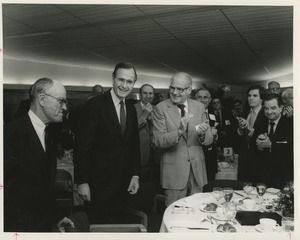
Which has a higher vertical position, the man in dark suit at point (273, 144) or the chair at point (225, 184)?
the man in dark suit at point (273, 144)

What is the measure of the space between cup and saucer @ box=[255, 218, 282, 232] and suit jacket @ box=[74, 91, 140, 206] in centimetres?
87

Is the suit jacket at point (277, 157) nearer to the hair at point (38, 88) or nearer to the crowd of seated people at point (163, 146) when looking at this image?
the crowd of seated people at point (163, 146)

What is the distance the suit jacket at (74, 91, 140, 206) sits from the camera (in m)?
1.79

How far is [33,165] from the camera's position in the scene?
1.48 meters

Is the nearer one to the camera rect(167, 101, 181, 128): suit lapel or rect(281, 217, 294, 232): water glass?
rect(281, 217, 294, 232): water glass

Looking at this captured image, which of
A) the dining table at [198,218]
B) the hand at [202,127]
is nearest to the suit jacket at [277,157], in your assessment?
the dining table at [198,218]

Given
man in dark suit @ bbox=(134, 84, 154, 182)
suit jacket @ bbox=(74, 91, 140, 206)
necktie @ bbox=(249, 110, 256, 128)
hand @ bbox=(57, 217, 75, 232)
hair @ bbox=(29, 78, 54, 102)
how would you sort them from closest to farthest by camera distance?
1. hand @ bbox=(57, 217, 75, 232)
2. hair @ bbox=(29, 78, 54, 102)
3. suit jacket @ bbox=(74, 91, 140, 206)
4. necktie @ bbox=(249, 110, 256, 128)
5. man in dark suit @ bbox=(134, 84, 154, 182)

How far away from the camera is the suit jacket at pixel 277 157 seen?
1.96 m

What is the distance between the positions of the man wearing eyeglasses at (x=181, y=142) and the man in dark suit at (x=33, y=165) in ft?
2.43

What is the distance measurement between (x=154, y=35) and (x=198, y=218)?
7.47ft

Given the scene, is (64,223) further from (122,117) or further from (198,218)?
(122,117)

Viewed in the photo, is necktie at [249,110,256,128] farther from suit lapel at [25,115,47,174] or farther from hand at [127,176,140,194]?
suit lapel at [25,115,47,174]

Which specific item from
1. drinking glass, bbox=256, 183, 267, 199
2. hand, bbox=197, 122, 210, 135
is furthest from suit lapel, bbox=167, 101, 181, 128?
drinking glass, bbox=256, 183, 267, 199

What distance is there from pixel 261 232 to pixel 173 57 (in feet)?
10.8
